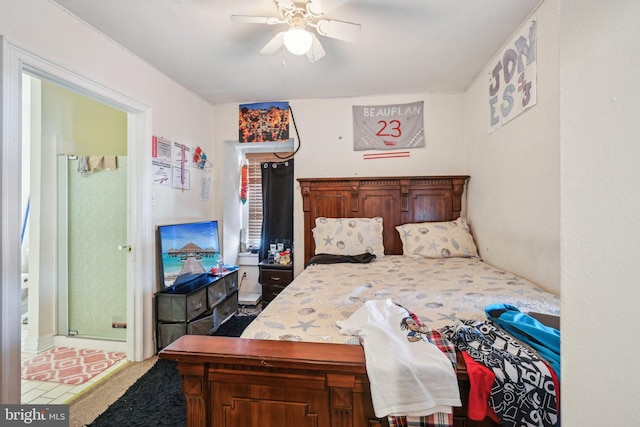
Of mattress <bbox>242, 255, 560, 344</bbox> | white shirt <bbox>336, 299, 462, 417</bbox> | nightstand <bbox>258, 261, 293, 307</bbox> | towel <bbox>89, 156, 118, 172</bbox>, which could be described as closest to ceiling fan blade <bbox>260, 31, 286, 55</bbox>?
mattress <bbox>242, 255, 560, 344</bbox>

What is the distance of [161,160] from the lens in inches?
97.4

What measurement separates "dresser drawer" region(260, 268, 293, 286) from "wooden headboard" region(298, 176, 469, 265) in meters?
0.29

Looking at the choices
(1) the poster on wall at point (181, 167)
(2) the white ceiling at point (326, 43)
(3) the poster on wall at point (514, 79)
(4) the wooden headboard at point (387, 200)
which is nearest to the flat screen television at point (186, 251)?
(1) the poster on wall at point (181, 167)

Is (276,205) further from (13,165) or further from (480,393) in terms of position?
(480,393)

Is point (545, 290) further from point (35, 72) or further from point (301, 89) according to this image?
point (35, 72)

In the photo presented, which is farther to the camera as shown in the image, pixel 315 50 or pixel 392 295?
pixel 315 50

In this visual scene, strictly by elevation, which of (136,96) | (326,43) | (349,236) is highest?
(326,43)

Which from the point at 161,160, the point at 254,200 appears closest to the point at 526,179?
the point at 161,160

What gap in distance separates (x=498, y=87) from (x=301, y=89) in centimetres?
185

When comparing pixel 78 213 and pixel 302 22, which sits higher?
pixel 302 22

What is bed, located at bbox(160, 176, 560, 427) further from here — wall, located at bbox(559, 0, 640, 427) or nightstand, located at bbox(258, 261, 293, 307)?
nightstand, located at bbox(258, 261, 293, 307)

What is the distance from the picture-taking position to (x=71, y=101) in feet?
8.28

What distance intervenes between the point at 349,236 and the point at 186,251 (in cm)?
159

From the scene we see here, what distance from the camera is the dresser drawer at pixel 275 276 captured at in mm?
3137
